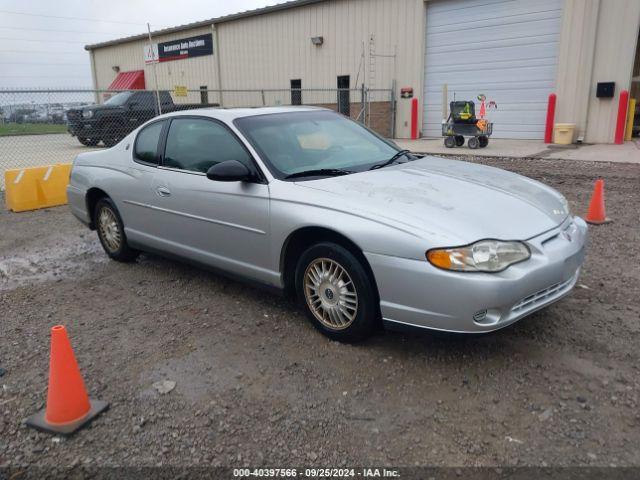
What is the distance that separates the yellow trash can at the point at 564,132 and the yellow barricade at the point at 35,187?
12.3 metres

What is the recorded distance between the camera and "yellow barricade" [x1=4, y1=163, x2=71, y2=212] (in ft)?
27.3

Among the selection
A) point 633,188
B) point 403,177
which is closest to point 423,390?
point 403,177

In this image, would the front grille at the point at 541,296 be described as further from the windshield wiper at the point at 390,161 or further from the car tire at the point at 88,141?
the car tire at the point at 88,141

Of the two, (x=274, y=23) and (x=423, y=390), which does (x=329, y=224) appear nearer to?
(x=423, y=390)

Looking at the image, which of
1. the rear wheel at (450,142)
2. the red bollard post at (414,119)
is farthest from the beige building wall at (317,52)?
the rear wheel at (450,142)

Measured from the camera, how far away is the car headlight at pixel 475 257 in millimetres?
2957

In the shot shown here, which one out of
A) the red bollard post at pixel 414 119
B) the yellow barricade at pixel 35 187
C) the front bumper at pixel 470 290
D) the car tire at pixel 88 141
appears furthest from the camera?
the red bollard post at pixel 414 119

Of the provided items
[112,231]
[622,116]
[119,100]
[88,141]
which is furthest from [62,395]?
[88,141]

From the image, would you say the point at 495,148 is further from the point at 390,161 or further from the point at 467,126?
Answer: the point at 390,161

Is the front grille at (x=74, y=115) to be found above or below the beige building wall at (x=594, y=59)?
below

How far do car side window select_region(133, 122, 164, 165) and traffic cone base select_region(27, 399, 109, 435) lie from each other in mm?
2505

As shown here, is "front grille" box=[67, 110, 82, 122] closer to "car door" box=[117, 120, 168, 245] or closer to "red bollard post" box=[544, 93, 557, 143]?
"car door" box=[117, 120, 168, 245]

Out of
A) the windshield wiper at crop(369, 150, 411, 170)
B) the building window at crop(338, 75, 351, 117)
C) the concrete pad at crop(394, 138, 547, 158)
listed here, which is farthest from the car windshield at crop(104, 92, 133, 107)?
the windshield wiper at crop(369, 150, 411, 170)

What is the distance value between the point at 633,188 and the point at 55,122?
1492cm
